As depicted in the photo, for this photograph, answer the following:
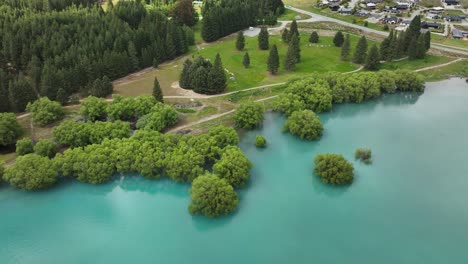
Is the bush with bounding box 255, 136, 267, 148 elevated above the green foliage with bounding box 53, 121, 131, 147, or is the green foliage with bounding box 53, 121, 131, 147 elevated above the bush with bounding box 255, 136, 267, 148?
the green foliage with bounding box 53, 121, 131, 147

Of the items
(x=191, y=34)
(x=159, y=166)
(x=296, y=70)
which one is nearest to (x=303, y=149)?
(x=159, y=166)

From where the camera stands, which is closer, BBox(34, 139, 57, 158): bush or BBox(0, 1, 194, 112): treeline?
BBox(34, 139, 57, 158): bush

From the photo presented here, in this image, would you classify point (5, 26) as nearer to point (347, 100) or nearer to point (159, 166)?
point (159, 166)

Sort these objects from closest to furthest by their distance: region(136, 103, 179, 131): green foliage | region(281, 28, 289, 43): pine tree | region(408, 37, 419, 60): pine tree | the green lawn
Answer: region(136, 103, 179, 131): green foliage < the green lawn < region(408, 37, 419, 60): pine tree < region(281, 28, 289, 43): pine tree

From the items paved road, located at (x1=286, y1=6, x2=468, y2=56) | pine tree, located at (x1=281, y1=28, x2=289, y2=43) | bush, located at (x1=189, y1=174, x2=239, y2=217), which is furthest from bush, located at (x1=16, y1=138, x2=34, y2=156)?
paved road, located at (x1=286, y1=6, x2=468, y2=56)

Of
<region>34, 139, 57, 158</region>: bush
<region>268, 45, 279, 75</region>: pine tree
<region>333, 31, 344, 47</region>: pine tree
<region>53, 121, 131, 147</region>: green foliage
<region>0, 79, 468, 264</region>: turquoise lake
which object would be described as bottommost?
<region>0, 79, 468, 264</region>: turquoise lake

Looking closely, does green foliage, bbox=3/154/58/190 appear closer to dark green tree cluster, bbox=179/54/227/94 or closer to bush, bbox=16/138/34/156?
bush, bbox=16/138/34/156

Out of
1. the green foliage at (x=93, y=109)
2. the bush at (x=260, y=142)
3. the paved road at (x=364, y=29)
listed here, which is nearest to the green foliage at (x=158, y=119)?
the green foliage at (x=93, y=109)
